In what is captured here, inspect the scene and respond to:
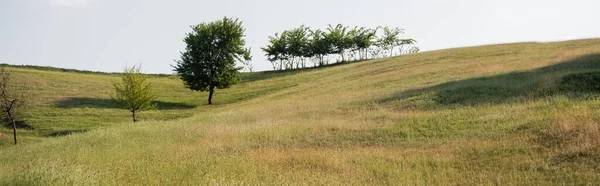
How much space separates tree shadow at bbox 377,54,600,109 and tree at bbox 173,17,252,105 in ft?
94.1

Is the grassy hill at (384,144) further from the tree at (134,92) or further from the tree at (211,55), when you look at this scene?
the tree at (211,55)

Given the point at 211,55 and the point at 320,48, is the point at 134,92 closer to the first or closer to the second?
the point at 211,55

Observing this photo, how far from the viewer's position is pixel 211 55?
52.2 meters

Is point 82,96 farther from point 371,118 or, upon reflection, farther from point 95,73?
point 371,118

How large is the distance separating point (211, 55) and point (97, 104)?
42.4 ft

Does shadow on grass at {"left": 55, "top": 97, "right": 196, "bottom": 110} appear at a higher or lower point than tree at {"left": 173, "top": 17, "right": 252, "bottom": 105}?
lower

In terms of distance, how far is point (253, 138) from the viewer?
18.1 m

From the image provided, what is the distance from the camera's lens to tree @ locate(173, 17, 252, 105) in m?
51.8

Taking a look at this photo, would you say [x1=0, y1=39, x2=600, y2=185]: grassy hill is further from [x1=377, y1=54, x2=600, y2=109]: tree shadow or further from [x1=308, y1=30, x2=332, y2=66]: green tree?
[x1=308, y1=30, x2=332, y2=66]: green tree

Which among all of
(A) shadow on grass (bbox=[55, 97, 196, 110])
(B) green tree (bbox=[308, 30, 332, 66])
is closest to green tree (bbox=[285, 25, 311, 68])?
(B) green tree (bbox=[308, 30, 332, 66])

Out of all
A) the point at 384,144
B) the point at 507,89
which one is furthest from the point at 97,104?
the point at 384,144

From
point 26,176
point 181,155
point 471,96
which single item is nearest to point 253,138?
point 181,155

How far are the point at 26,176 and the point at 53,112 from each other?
34896 millimetres

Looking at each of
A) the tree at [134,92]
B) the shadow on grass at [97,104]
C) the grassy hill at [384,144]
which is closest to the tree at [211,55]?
the shadow on grass at [97,104]
